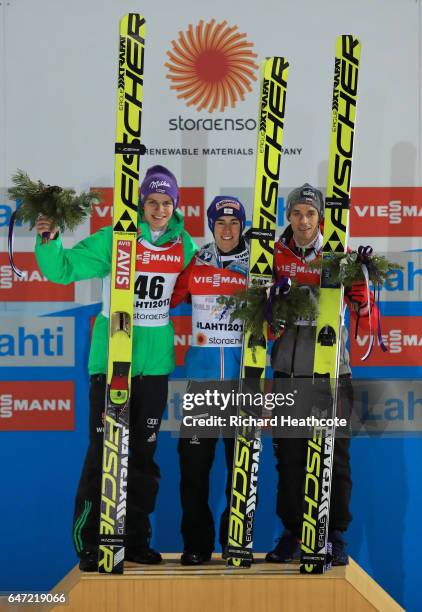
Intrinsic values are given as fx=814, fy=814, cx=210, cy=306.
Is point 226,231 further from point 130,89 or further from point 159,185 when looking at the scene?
point 130,89

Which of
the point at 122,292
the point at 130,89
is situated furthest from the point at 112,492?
the point at 130,89

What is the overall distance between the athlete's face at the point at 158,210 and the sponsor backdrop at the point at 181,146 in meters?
0.58

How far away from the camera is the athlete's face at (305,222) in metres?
3.20

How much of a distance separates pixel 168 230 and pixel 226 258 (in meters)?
0.25

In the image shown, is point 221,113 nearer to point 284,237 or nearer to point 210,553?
point 284,237

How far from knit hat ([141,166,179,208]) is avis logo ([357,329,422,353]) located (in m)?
1.18

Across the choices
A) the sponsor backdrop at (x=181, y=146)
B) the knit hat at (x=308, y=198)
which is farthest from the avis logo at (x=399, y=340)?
the knit hat at (x=308, y=198)

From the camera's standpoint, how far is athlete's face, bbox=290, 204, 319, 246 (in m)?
3.20

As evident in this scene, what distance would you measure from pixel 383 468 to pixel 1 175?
2.23 m

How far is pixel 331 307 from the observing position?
3.06 metres

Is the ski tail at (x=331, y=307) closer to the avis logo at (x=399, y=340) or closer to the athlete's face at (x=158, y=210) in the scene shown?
the athlete's face at (x=158, y=210)

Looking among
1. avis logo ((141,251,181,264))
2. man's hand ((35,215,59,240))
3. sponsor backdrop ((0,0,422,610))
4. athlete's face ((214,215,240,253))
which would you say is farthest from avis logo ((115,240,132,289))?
sponsor backdrop ((0,0,422,610))

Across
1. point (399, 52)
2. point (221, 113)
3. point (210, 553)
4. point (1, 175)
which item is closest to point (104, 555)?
point (210, 553)

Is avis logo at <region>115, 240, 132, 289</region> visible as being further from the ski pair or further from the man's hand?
the ski pair
